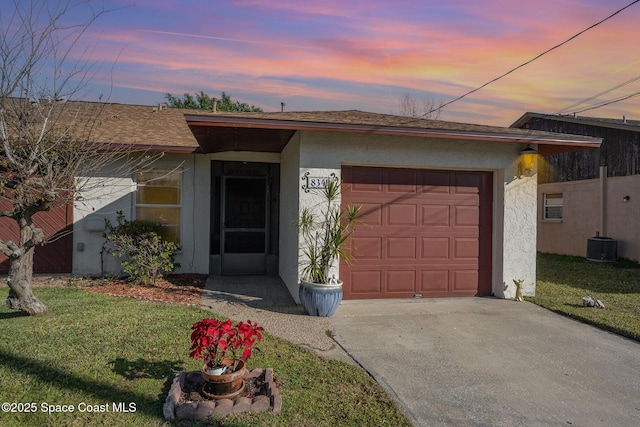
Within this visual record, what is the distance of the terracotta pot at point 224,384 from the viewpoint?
307 cm

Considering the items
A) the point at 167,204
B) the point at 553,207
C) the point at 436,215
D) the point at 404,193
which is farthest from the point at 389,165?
the point at 553,207

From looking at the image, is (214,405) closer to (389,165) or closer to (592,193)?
(389,165)

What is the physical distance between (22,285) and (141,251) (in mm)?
2659

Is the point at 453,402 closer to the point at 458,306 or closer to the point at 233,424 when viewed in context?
the point at 233,424

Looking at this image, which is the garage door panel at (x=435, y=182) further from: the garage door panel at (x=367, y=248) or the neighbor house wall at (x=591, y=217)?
the neighbor house wall at (x=591, y=217)

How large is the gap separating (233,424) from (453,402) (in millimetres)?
1817

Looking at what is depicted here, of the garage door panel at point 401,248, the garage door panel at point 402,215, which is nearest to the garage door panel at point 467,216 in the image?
the garage door panel at point 402,215

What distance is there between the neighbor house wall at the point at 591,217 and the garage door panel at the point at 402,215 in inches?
356

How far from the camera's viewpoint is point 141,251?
7594 millimetres

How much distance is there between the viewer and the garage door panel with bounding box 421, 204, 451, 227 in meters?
7.08

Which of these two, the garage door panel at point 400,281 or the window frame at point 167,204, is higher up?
the window frame at point 167,204

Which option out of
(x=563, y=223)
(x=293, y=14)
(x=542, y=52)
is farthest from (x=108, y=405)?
(x=563, y=223)

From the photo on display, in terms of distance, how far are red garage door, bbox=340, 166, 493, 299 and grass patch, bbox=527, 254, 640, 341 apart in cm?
140

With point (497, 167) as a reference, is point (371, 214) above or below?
below
